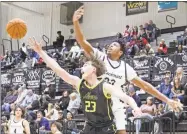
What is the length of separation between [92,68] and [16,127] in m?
5.68

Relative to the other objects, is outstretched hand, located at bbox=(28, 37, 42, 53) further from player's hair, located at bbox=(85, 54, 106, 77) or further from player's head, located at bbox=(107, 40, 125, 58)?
player's head, located at bbox=(107, 40, 125, 58)

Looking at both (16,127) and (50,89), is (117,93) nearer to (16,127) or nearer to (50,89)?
(16,127)

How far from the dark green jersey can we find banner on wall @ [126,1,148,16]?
1822 centimetres

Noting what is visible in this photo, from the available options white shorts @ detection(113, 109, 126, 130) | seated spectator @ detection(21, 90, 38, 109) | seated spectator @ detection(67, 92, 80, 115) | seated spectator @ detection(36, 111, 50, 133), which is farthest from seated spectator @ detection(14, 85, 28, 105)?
white shorts @ detection(113, 109, 126, 130)

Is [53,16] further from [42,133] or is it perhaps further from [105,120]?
[105,120]

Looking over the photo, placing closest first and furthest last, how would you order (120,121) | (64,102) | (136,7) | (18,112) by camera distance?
(120,121)
(18,112)
(64,102)
(136,7)

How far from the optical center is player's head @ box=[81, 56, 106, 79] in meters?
4.92

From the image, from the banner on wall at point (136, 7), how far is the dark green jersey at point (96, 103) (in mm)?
18216

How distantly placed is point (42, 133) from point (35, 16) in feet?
52.4

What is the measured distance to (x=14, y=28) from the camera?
11484 mm

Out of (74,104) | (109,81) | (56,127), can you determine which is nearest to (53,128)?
(56,127)

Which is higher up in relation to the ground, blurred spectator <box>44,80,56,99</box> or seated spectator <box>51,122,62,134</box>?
blurred spectator <box>44,80,56,99</box>

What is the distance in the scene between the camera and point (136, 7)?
23.3 meters

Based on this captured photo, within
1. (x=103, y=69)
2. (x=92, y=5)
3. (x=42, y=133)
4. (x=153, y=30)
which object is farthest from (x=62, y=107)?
(x=92, y=5)
